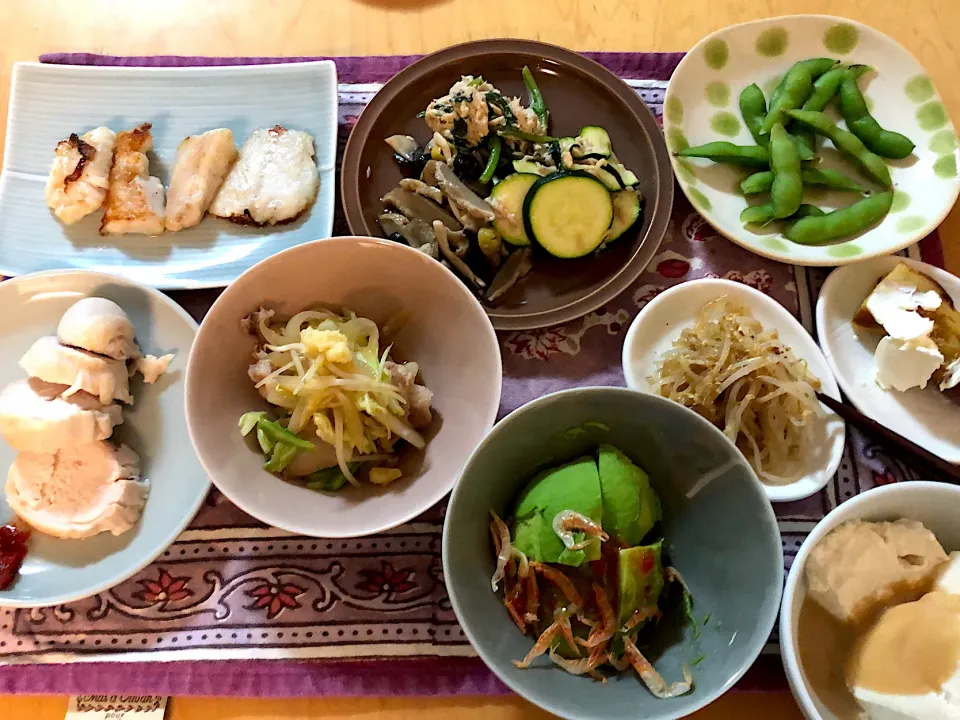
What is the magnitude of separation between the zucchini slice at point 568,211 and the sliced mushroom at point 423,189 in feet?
0.67

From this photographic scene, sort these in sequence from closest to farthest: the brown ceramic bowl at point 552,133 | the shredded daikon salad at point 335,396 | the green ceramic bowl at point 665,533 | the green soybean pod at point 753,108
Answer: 1. the green ceramic bowl at point 665,533
2. the shredded daikon salad at point 335,396
3. the brown ceramic bowl at point 552,133
4. the green soybean pod at point 753,108

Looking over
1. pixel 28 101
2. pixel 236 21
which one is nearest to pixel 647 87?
pixel 236 21

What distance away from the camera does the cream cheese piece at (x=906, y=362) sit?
136cm

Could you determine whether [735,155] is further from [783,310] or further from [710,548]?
[710,548]

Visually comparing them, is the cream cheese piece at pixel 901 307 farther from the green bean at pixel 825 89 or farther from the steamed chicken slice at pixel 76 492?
the steamed chicken slice at pixel 76 492

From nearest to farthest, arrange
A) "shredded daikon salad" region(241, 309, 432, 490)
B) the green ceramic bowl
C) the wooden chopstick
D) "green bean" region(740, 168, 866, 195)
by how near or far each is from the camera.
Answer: the green ceramic bowl → "shredded daikon salad" region(241, 309, 432, 490) → the wooden chopstick → "green bean" region(740, 168, 866, 195)

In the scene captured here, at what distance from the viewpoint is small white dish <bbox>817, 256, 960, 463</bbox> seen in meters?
1.39

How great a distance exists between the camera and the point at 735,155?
5.21 feet

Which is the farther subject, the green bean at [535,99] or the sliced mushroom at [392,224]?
the green bean at [535,99]

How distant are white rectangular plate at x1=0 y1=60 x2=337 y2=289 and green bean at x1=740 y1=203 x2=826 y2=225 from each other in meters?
0.96

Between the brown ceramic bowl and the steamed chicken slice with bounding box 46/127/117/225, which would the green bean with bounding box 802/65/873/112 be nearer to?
the brown ceramic bowl

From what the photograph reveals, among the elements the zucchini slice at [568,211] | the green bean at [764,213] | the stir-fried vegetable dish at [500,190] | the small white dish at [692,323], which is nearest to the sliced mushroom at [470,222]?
the stir-fried vegetable dish at [500,190]

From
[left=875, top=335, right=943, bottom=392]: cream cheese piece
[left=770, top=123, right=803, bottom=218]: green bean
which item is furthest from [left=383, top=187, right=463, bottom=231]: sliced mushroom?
[left=875, top=335, right=943, bottom=392]: cream cheese piece

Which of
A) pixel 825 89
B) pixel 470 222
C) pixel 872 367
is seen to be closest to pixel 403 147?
pixel 470 222
